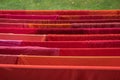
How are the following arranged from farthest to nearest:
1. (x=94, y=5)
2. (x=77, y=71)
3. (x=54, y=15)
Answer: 1. (x=94, y=5)
2. (x=54, y=15)
3. (x=77, y=71)

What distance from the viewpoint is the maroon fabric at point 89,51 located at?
0.78 m

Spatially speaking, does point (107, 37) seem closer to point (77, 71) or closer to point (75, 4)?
point (77, 71)

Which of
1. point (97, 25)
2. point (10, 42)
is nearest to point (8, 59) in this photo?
point (10, 42)

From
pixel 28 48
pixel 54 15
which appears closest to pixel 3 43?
pixel 28 48

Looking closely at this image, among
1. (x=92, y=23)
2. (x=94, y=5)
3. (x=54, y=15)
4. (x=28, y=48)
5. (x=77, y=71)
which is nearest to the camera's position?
(x=77, y=71)

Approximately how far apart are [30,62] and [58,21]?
354mm

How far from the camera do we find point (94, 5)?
2271 mm

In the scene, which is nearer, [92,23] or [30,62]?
[30,62]

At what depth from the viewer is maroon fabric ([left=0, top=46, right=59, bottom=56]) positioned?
79cm

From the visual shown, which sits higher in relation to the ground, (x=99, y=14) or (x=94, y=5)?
(x=99, y=14)

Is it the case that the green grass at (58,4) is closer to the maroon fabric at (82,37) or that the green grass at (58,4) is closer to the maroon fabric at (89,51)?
the maroon fabric at (82,37)

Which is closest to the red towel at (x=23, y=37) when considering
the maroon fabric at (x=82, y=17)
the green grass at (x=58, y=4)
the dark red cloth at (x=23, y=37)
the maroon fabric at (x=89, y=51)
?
the dark red cloth at (x=23, y=37)

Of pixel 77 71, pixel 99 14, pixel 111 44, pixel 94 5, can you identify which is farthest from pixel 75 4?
pixel 77 71

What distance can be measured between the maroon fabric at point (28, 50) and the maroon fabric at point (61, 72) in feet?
0.37
